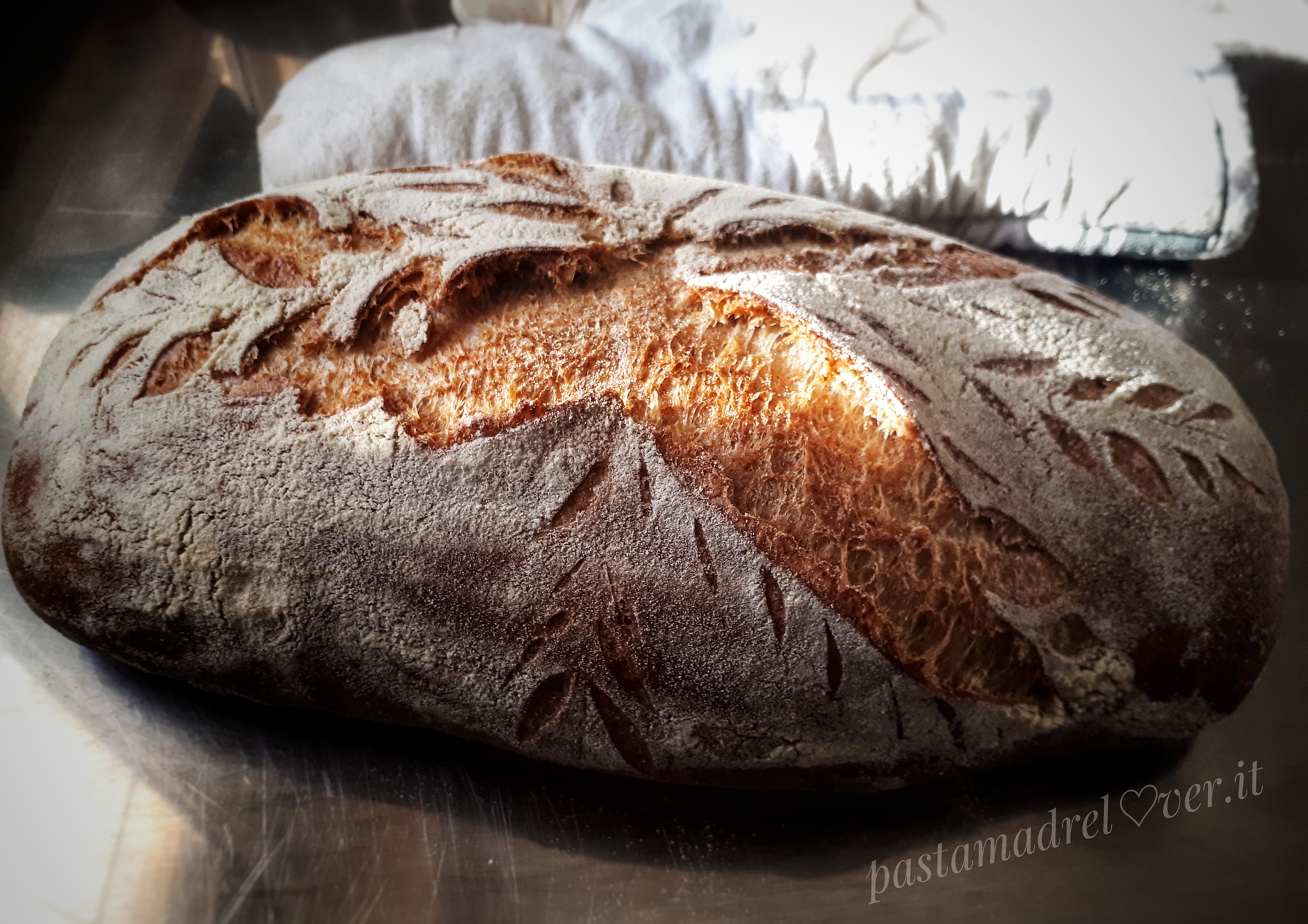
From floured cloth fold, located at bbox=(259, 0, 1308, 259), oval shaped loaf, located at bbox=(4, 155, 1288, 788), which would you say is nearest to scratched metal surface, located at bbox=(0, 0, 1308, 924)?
oval shaped loaf, located at bbox=(4, 155, 1288, 788)

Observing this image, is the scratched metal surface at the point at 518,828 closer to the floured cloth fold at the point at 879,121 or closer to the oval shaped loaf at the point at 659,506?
the oval shaped loaf at the point at 659,506

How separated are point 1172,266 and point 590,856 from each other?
4.84 feet

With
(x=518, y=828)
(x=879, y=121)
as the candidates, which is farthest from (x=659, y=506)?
(x=879, y=121)

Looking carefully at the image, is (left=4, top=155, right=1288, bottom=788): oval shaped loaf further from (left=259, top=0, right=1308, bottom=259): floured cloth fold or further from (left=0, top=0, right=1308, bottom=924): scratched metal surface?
(left=259, top=0, right=1308, bottom=259): floured cloth fold

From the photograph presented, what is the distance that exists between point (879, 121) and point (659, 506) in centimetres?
107

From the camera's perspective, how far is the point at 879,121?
165 cm

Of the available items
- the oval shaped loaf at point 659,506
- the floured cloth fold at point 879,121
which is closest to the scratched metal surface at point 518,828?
the oval shaped loaf at point 659,506

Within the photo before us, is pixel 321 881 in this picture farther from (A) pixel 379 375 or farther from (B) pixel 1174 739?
(B) pixel 1174 739

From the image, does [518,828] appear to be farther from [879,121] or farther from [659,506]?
[879,121]

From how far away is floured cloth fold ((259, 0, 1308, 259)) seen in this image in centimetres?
162

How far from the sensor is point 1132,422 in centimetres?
98

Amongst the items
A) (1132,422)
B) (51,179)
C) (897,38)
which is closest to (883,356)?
(1132,422)

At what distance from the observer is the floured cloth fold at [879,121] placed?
162 centimetres

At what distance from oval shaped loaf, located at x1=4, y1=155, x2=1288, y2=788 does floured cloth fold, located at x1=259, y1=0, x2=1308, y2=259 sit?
632 mm
